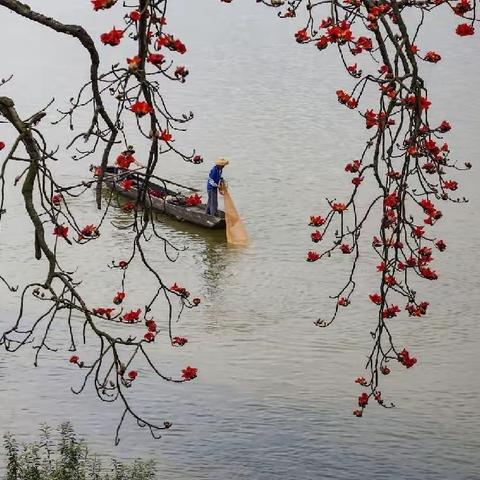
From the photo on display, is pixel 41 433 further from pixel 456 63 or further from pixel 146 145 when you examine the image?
pixel 456 63

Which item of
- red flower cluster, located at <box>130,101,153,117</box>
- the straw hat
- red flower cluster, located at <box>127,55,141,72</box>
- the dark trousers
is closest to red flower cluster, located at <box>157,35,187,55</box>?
red flower cluster, located at <box>127,55,141,72</box>

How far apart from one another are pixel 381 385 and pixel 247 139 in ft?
44.8

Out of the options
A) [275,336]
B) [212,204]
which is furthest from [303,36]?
[212,204]

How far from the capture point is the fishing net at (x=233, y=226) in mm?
20844

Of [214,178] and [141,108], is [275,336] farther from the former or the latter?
[141,108]

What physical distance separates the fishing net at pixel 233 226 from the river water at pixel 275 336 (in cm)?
25

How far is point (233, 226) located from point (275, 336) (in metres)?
4.76

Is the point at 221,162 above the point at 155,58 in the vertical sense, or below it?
above

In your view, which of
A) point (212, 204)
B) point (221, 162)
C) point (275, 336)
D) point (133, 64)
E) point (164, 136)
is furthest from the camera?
point (212, 204)

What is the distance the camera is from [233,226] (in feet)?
68.7

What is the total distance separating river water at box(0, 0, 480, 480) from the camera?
13117mm

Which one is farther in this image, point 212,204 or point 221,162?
point 212,204

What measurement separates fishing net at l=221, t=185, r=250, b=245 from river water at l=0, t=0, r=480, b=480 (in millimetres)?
250

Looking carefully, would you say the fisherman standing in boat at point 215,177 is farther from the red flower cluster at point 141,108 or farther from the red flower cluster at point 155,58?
the red flower cluster at point 141,108
